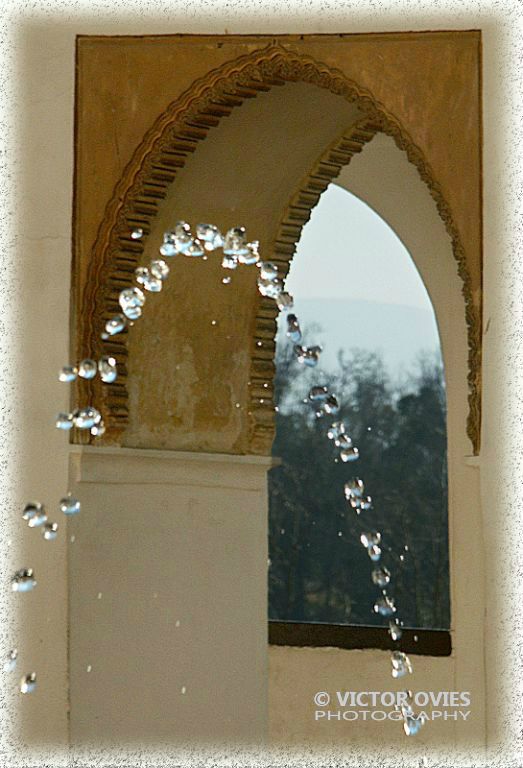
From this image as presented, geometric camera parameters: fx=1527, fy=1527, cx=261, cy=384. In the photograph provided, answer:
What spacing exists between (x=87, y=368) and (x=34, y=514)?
464mm

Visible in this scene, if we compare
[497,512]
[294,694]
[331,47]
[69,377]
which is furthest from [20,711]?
[294,694]

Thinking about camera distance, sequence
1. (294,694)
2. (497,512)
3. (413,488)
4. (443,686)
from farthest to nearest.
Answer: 1. (413,488)
2. (294,694)
3. (443,686)
4. (497,512)

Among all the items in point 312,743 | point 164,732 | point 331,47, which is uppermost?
point 331,47

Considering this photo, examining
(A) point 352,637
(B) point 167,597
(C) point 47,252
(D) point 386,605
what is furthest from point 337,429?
(C) point 47,252

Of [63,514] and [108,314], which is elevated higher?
[108,314]

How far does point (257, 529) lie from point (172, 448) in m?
0.55

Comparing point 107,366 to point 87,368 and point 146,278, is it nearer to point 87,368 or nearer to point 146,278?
point 87,368

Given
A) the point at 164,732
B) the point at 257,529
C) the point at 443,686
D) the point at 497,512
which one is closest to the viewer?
the point at 497,512

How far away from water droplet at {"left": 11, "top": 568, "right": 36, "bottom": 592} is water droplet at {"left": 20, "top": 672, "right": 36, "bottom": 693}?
0.26m

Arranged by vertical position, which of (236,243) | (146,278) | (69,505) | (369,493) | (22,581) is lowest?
(22,581)

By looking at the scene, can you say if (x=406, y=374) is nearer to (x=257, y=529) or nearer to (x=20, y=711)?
(x=257, y=529)

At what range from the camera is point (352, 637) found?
24.2 feet

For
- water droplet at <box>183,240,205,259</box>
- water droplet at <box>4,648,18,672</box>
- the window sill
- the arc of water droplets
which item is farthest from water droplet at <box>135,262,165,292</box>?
the window sill

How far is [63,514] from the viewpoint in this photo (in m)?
4.74
